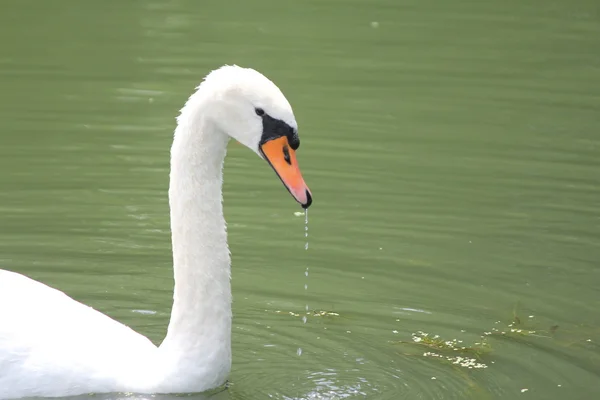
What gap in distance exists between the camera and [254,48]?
1392cm

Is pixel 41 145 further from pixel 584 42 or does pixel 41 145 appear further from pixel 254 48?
pixel 584 42

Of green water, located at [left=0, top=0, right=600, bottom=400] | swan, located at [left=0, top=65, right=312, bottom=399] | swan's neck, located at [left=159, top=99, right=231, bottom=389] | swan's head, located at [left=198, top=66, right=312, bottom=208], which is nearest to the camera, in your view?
swan's head, located at [left=198, top=66, right=312, bottom=208]

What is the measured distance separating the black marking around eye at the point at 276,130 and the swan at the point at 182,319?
33 mm

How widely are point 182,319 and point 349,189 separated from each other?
385 centimetres

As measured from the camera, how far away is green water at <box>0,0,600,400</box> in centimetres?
667

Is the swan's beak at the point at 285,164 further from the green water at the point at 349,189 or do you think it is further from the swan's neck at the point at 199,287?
the green water at the point at 349,189

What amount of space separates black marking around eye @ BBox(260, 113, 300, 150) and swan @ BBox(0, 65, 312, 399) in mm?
33

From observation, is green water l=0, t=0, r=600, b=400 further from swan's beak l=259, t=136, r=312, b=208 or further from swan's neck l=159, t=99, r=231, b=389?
swan's beak l=259, t=136, r=312, b=208

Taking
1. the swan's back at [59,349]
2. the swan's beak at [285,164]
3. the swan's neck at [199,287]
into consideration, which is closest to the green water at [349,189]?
the swan's neck at [199,287]

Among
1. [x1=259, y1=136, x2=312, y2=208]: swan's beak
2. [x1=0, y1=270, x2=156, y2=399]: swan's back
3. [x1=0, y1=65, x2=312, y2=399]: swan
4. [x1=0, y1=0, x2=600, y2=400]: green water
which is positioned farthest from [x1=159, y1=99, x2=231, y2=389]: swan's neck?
[x1=0, y1=0, x2=600, y2=400]: green water

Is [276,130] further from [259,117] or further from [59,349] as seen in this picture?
[59,349]

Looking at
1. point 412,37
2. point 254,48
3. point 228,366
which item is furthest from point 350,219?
point 412,37

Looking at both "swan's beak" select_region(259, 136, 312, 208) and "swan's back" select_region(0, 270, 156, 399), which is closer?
"swan's beak" select_region(259, 136, 312, 208)

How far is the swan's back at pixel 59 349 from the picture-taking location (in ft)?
18.1
